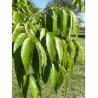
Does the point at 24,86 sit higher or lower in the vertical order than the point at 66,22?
lower

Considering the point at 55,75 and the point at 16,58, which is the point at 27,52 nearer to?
the point at 16,58

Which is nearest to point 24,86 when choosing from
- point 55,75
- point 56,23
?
point 55,75

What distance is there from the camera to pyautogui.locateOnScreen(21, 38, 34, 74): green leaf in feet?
1.54

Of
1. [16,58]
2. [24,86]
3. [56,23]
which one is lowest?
[24,86]

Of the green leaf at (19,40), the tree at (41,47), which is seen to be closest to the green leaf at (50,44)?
the tree at (41,47)

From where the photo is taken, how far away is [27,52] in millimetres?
482

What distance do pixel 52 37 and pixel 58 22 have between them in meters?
0.10

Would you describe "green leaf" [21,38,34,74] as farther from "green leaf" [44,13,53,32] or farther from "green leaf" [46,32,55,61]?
"green leaf" [44,13,53,32]

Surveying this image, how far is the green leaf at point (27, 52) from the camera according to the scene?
1.54 ft

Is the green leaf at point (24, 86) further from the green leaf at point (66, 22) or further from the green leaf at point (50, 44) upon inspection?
the green leaf at point (66, 22)

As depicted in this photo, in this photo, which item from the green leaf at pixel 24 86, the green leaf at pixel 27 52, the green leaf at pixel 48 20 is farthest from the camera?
the green leaf at pixel 48 20

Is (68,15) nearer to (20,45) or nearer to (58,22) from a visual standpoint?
(58,22)

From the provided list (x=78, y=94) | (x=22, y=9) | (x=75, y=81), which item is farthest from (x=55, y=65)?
(x=75, y=81)

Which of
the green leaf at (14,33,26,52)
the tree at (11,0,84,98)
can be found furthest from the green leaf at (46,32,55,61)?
the green leaf at (14,33,26,52)
